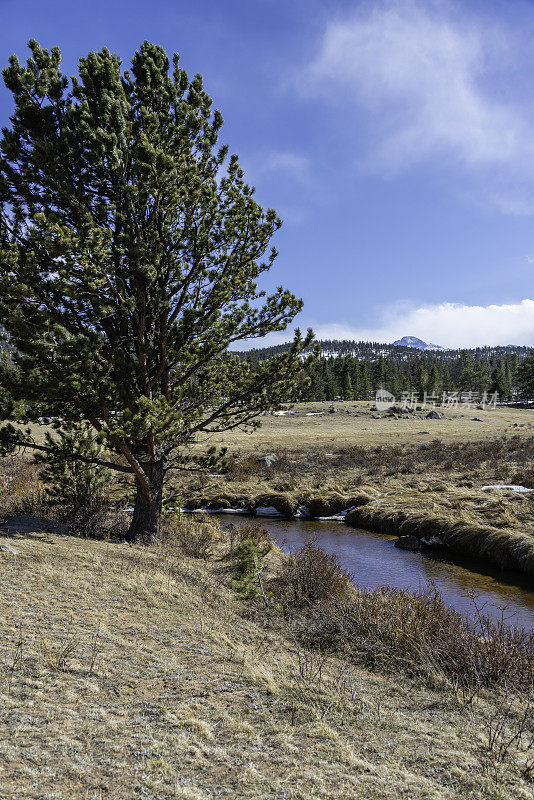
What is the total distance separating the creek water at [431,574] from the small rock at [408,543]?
0.29 metres

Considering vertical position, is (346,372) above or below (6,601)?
above

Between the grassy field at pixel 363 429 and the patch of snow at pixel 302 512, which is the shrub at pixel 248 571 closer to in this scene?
the patch of snow at pixel 302 512

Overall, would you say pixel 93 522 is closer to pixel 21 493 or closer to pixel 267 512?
pixel 21 493

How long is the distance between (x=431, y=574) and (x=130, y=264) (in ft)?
39.3

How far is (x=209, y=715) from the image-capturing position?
4.16 metres

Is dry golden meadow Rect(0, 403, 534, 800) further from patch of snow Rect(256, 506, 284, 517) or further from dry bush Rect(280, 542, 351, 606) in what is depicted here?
patch of snow Rect(256, 506, 284, 517)

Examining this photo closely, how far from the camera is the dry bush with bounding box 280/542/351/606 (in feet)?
29.7

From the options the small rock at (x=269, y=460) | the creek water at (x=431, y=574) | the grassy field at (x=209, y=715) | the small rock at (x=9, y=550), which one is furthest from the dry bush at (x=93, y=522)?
the small rock at (x=269, y=460)

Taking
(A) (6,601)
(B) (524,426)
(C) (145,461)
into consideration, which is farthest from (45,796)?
(B) (524,426)

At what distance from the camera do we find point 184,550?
12.1 meters

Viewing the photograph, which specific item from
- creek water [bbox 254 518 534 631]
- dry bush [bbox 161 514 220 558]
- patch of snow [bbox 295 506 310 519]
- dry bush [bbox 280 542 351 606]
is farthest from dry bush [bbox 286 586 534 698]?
patch of snow [bbox 295 506 310 519]

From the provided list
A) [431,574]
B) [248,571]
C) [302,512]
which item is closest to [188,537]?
[248,571]

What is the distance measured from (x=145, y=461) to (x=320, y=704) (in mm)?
7674

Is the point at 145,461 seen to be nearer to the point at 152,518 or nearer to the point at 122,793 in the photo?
the point at 152,518
